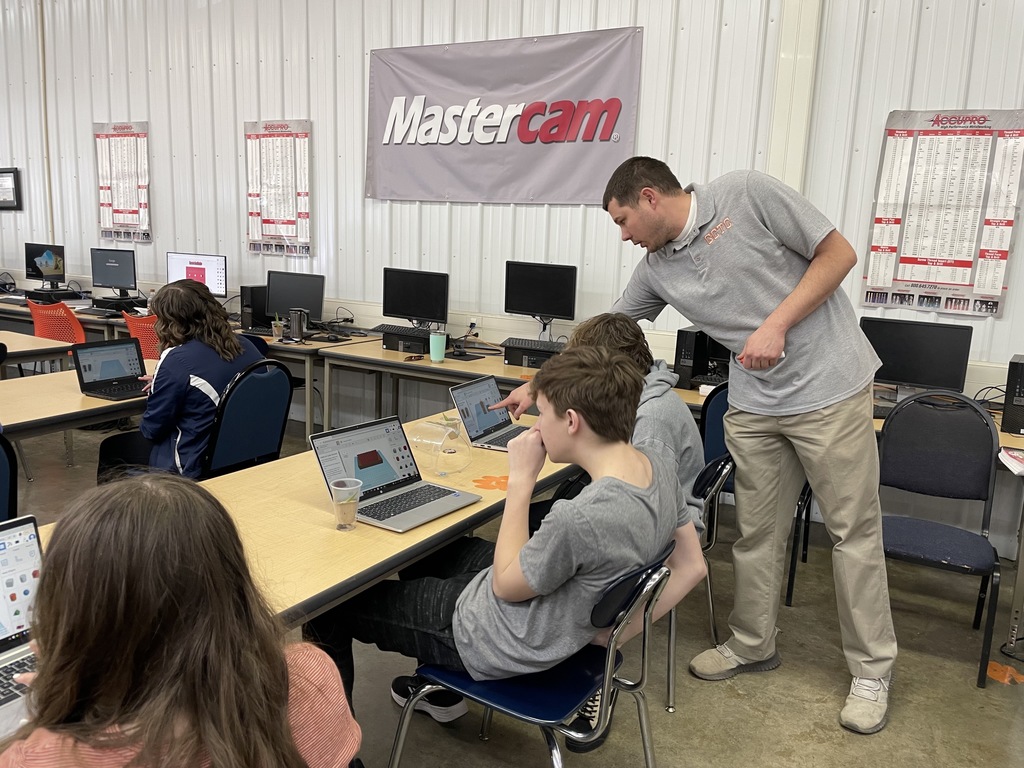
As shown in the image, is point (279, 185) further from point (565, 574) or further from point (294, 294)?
point (565, 574)

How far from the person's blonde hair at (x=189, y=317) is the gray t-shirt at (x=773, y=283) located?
5.74 feet

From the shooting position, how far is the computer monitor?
5879 millimetres

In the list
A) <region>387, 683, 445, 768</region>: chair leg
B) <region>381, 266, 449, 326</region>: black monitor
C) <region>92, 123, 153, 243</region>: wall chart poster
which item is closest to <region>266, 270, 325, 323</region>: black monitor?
<region>381, 266, 449, 326</region>: black monitor

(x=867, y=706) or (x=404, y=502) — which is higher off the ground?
(x=404, y=502)

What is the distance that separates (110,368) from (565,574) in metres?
2.70

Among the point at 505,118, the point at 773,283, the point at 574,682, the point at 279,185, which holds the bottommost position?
the point at 574,682

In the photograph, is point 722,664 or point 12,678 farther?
point 722,664

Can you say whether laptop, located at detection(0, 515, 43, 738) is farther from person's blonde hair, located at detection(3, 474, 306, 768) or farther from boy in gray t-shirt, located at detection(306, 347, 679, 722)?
boy in gray t-shirt, located at detection(306, 347, 679, 722)

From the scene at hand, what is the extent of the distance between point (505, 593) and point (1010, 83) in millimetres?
3580

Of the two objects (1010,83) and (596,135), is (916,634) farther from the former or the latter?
(596,135)

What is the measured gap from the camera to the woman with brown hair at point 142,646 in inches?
31.3

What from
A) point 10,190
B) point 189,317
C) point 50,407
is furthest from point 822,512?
point 10,190

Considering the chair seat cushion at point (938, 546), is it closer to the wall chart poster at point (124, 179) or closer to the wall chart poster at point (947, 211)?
the wall chart poster at point (947, 211)

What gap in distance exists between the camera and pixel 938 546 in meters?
2.74
